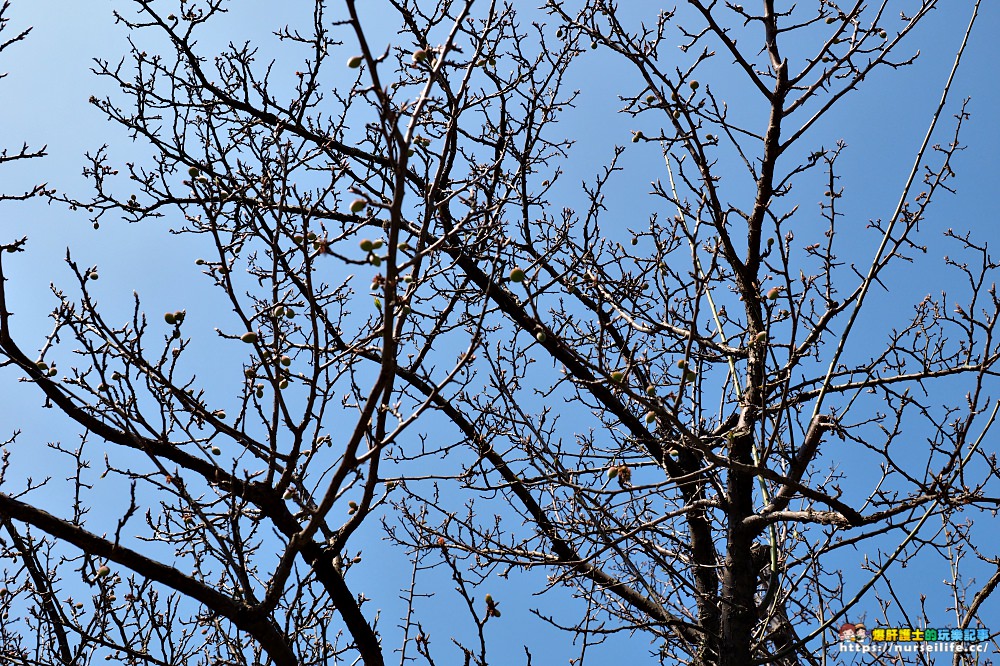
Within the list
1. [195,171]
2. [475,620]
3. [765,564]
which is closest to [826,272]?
[765,564]

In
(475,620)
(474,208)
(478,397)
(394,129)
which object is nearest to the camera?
(394,129)

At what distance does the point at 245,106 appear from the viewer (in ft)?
16.8

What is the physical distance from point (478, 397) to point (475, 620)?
1.43 m

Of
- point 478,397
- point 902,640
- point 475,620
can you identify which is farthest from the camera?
point 902,640

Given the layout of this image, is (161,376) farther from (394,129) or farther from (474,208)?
(394,129)

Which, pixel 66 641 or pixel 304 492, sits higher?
pixel 304 492

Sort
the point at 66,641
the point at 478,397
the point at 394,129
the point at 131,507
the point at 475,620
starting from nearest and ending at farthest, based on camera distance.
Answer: the point at 394,129 < the point at 131,507 < the point at 475,620 < the point at 66,641 < the point at 478,397

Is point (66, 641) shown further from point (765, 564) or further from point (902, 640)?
point (902, 640)

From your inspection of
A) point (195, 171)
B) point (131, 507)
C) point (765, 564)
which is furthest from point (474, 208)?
point (765, 564)

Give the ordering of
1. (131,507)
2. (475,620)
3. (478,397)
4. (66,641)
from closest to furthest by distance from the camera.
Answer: (131,507)
(475,620)
(66,641)
(478,397)

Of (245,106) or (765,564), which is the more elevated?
(245,106)

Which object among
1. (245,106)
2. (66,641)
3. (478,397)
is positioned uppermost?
(245,106)

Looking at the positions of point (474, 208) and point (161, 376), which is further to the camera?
point (161, 376)

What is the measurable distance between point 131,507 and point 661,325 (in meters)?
3.14
